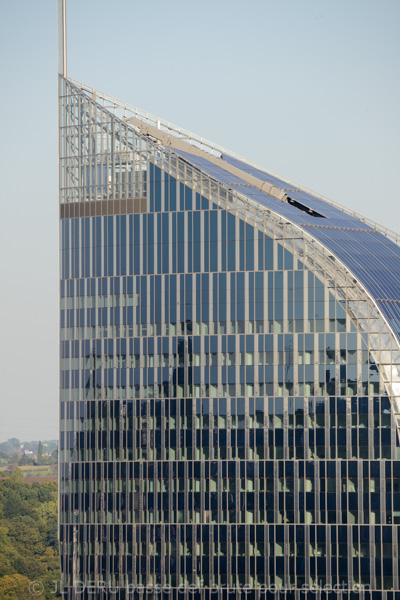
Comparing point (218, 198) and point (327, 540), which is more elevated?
point (218, 198)

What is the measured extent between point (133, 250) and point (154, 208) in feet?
23.8

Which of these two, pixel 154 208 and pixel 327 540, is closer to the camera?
pixel 327 540

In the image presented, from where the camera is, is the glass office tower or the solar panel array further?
the solar panel array

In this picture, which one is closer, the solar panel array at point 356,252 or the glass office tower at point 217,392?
the glass office tower at point 217,392

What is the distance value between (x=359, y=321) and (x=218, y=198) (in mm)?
28324

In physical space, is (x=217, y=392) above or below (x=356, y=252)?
below

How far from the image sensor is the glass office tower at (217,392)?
180500 mm

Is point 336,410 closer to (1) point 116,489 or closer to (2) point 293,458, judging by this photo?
(2) point 293,458

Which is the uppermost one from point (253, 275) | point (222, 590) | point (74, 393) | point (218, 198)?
point (218, 198)

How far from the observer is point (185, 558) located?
185 m

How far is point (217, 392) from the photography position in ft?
613

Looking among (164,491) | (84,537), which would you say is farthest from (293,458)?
(84,537)

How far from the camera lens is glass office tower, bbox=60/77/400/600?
180500 millimetres

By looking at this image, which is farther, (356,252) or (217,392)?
(356,252)
